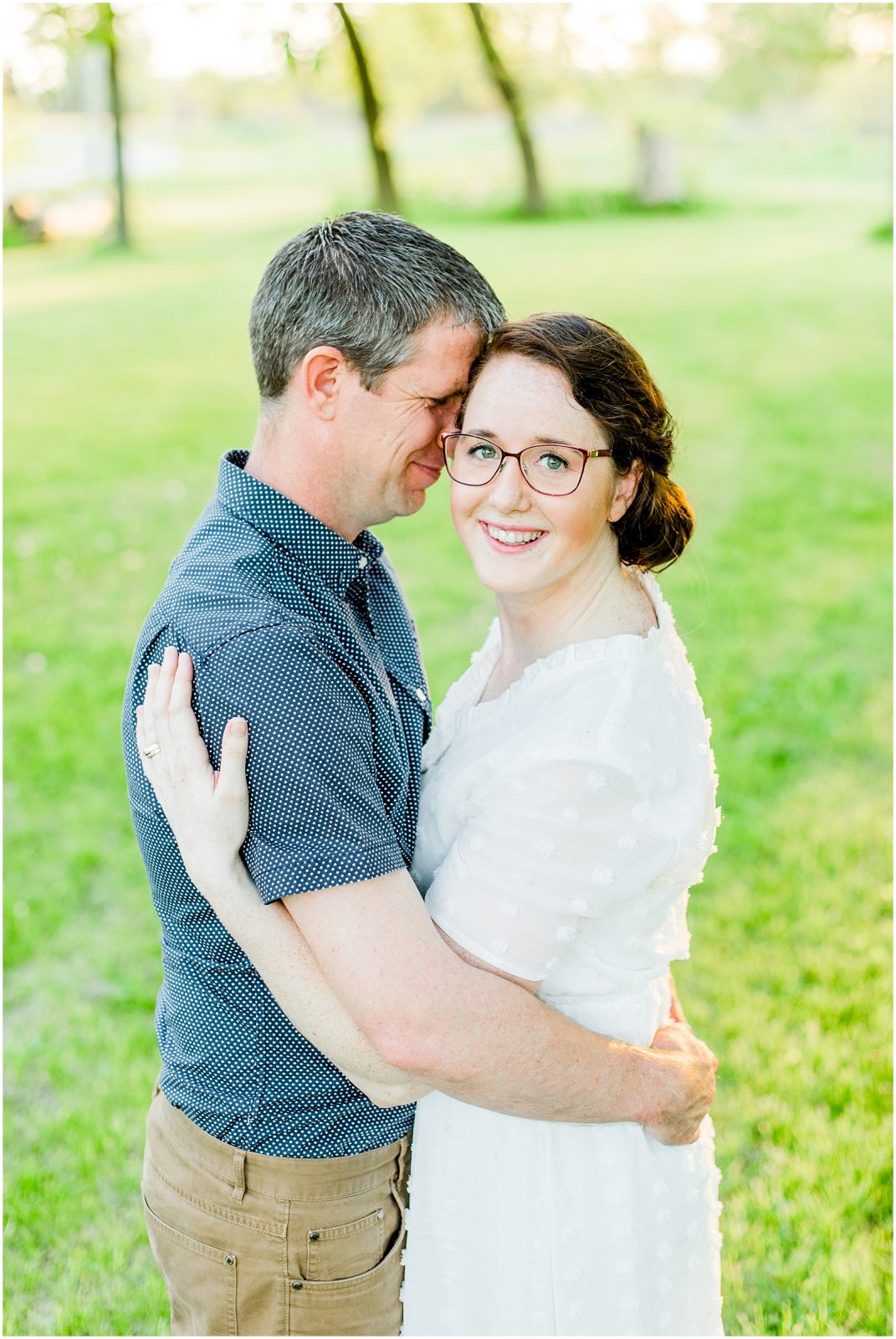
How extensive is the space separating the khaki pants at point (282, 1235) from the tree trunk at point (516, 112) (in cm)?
1460

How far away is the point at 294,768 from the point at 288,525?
49cm

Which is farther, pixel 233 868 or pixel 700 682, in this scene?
pixel 700 682

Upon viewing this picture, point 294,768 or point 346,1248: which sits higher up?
point 294,768

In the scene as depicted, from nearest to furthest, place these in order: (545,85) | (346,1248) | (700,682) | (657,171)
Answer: (346,1248)
(700,682)
(545,85)
(657,171)

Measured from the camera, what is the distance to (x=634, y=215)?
17.5m

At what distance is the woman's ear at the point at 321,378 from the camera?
210 centimetres

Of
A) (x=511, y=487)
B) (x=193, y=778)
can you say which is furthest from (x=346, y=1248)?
(x=511, y=487)

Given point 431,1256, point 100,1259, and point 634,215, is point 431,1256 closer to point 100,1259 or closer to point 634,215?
point 100,1259

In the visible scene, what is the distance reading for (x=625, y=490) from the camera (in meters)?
2.17

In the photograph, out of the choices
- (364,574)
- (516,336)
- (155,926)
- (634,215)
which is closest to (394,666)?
(364,574)

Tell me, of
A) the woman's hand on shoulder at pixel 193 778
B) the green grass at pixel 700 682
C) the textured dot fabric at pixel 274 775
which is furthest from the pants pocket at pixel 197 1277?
the green grass at pixel 700 682

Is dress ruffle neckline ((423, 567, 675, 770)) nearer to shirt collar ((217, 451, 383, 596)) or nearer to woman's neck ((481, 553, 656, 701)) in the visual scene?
woman's neck ((481, 553, 656, 701))

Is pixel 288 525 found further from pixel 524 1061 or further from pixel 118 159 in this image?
pixel 118 159

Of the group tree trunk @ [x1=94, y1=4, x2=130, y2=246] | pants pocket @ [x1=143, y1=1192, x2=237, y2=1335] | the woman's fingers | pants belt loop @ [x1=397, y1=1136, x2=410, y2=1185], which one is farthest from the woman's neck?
tree trunk @ [x1=94, y1=4, x2=130, y2=246]
